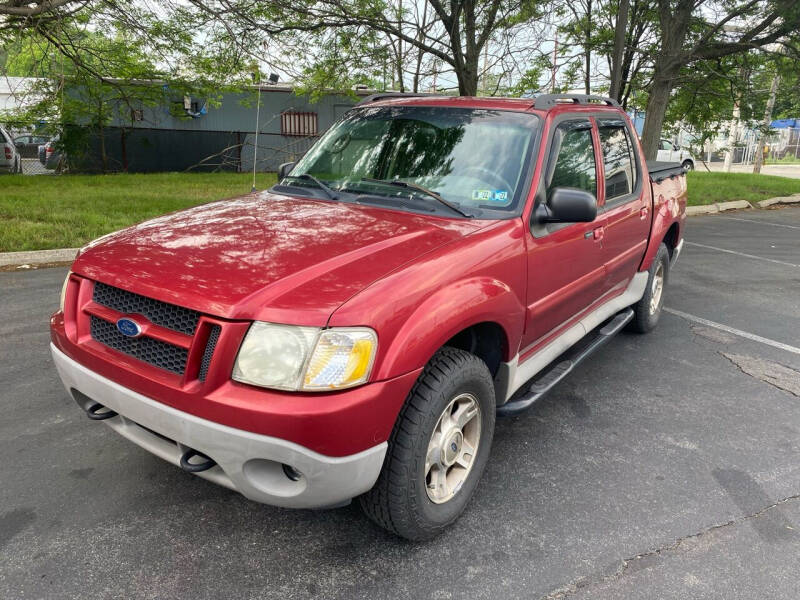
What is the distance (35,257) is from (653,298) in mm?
6856

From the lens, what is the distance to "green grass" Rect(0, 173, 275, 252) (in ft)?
26.1

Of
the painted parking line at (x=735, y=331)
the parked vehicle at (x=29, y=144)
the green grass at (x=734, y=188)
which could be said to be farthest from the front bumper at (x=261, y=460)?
the parked vehicle at (x=29, y=144)

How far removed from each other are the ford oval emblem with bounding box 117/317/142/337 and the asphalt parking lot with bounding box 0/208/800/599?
3.03 ft

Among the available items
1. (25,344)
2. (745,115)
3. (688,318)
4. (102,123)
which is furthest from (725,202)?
(102,123)

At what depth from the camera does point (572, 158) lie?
357 cm

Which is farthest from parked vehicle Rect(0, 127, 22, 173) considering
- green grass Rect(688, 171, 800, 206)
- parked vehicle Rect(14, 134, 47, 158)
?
green grass Rect(688, 171, 800, 206)

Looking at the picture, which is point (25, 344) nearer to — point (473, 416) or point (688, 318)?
point (473, 416)

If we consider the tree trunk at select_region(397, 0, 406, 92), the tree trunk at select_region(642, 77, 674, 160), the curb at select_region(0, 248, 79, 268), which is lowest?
the curb at select_region(0, 248, 79, 268)

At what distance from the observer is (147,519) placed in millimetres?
2707

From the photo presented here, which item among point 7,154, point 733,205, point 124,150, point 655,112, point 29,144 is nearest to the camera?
point 655,112

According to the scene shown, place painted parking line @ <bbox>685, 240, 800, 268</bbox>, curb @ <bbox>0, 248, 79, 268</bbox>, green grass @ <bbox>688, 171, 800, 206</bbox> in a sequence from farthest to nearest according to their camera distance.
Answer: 1. green grass @ <bbox>688, 171, 800, 206</bbox>
2. painted parking line @ <bbox>685, 240, 800, 268</bbox>
3. curb @ <bbox>0, 248, 79, 268</bbox>

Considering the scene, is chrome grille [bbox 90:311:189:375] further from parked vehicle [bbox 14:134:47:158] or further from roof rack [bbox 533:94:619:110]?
parked vehicle [bbox 14:134:47:158]

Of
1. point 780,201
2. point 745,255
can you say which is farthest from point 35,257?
point 780,201

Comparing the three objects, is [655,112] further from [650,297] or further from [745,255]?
[650,297]
